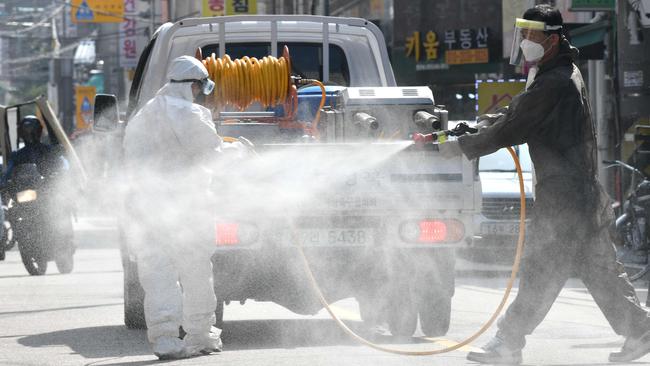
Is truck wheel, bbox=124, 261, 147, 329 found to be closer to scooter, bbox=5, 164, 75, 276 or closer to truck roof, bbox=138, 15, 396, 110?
truck roof, bbox=138, 15, 396, 110

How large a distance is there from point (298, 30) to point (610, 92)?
12.4m

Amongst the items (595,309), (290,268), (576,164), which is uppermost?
(576,164)

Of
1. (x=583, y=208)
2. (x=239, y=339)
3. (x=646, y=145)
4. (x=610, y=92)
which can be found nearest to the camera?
(x=583, y=208)

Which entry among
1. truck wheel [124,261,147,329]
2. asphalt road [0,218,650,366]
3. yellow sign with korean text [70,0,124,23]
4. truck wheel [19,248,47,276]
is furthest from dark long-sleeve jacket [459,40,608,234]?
yellow sign with korean text [70,0,124,23]

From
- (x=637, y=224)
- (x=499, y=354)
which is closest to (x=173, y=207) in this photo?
(x=499, y=354)

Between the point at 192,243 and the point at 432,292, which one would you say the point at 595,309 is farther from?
the point at 192,243

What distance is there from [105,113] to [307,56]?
1.87m

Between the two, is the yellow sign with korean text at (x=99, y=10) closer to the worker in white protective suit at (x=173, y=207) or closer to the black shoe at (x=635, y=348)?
the worker in white protective suit at (x=173, y=207)

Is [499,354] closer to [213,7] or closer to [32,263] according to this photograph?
[32,263]

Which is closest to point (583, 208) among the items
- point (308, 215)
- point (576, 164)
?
A: point (576, 164)

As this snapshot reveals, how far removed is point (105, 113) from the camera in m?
11.2

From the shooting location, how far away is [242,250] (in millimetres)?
9367

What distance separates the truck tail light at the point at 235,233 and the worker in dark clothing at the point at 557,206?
1719 millimetres

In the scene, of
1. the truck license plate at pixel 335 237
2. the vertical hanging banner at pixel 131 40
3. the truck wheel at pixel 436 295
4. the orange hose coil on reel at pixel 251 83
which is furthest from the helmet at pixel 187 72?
the vertical hanging banner at pixel 131 40
